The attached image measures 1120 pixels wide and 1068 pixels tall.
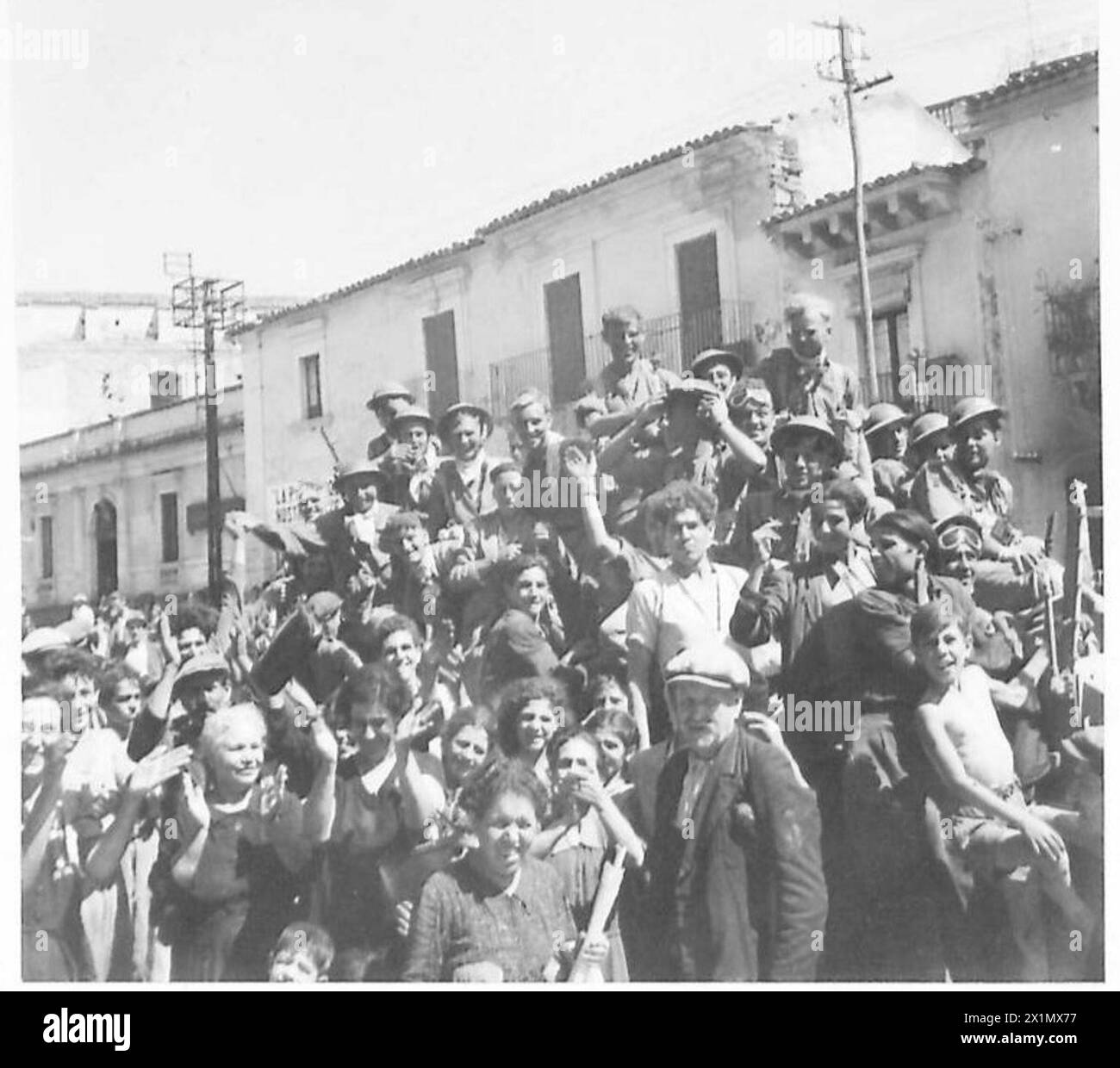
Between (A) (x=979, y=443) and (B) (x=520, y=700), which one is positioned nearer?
(A) (x=979, y=443)

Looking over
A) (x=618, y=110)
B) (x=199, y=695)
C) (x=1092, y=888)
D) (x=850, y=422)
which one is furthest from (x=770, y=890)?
(x=618, y=110)

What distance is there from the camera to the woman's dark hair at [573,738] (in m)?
6.29

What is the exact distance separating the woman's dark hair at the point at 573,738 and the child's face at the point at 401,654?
2.00 ft

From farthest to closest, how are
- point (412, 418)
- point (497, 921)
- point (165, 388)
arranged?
point (165, 388)
point (412, 418)
point (497, 921)

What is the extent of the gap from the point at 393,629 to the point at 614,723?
36.1 inches

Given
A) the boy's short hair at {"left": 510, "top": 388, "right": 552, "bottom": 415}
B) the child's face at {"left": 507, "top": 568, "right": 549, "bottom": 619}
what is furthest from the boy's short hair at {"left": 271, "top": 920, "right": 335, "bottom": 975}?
the boy's short hair at {"left": 510, "top": 388, "right": 552, "bottom": 415}

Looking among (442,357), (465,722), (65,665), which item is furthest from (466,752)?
(65,665)

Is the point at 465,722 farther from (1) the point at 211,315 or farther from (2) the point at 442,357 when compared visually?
(1) the point at 211,315

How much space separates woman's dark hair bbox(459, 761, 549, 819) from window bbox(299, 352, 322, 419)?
1571 mm

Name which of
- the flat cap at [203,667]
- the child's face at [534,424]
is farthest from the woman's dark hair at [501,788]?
the child's face at [534,424]

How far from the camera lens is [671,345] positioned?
6516 millimetres

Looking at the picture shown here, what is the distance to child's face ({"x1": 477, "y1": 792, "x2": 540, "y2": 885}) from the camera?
6.22m

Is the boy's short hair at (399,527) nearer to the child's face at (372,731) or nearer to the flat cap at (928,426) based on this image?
the child's face at (372,731)

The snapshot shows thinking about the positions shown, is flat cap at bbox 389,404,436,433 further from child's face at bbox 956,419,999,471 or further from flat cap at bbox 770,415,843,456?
child's face at bbox 956,419,999,471
